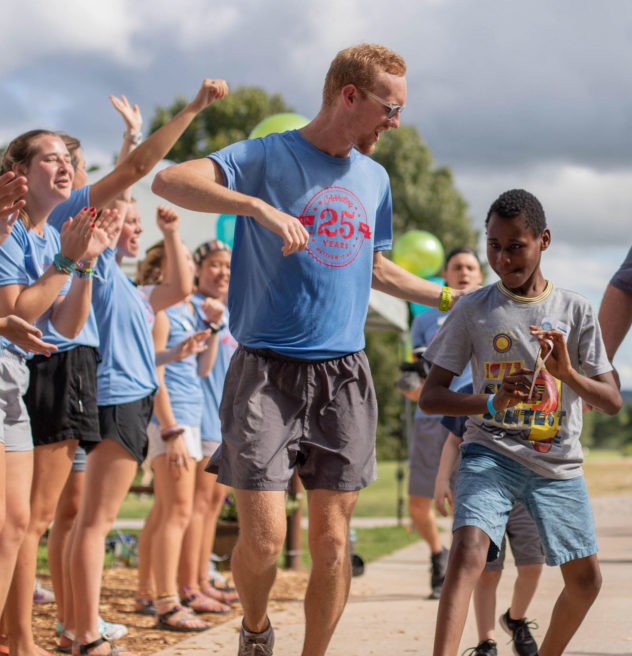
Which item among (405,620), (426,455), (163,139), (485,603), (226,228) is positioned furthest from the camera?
(226,228)

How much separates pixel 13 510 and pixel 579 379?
7.31ft

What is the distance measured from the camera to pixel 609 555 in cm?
994

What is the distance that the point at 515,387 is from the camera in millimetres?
3545

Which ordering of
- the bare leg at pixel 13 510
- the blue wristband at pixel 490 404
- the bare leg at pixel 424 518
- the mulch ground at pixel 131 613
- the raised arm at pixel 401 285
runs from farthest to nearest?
the bare leg at pixel 424 518 → the mulch ground at pixel 131 613 → the raised arm at pixel 401 285 → the bare leg at pixel 13 510 → the blue wristband at pixel 490 404

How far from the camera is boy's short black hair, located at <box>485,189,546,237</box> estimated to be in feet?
12.8

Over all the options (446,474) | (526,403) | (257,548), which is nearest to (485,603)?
(446,474)

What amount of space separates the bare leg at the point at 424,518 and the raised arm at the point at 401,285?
3092mm

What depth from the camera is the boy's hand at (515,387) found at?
3.54 metres

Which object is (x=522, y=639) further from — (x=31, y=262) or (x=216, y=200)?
(x=31, y=262)

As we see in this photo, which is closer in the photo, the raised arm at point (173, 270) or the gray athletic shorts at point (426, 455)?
the raised arm at point (173, 270)

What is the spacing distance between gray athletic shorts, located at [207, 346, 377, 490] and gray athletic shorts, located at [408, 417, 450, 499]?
10.9ft

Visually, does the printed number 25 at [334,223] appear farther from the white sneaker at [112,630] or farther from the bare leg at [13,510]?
the white sneaker at [112,630]

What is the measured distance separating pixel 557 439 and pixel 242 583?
52.1 inches

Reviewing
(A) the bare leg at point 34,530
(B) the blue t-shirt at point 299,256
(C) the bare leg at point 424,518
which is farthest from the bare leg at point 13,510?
(C) the bare leg at point 424,518
